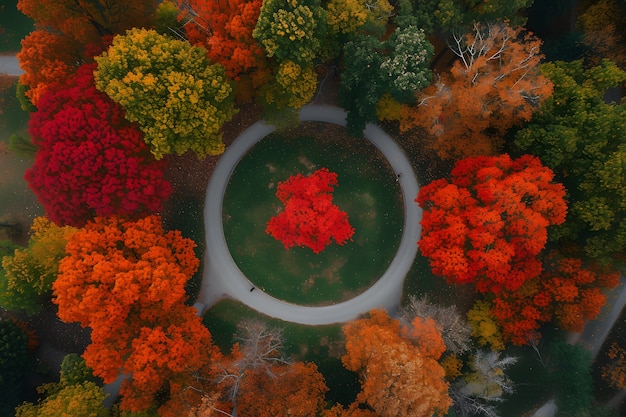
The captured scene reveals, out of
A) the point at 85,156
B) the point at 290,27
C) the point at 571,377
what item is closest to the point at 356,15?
Result: the point at 290,27

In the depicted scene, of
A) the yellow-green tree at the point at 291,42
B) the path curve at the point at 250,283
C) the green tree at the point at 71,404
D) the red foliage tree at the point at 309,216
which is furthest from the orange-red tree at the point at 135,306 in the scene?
the yellow-green tree at the point at 291,42

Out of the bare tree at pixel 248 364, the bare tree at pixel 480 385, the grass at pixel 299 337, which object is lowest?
the grass at pixel 299 337

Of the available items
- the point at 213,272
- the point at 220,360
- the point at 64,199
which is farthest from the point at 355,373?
the point at 64,199

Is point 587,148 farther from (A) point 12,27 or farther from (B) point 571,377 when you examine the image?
(A) point 12,27

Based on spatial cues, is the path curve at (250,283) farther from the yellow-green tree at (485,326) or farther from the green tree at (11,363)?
the green tree at (11,363)

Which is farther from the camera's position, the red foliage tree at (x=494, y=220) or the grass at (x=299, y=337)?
the grass at (x=299, y=337)

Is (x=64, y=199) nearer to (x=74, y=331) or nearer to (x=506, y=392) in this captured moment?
(x=74, y=331)
